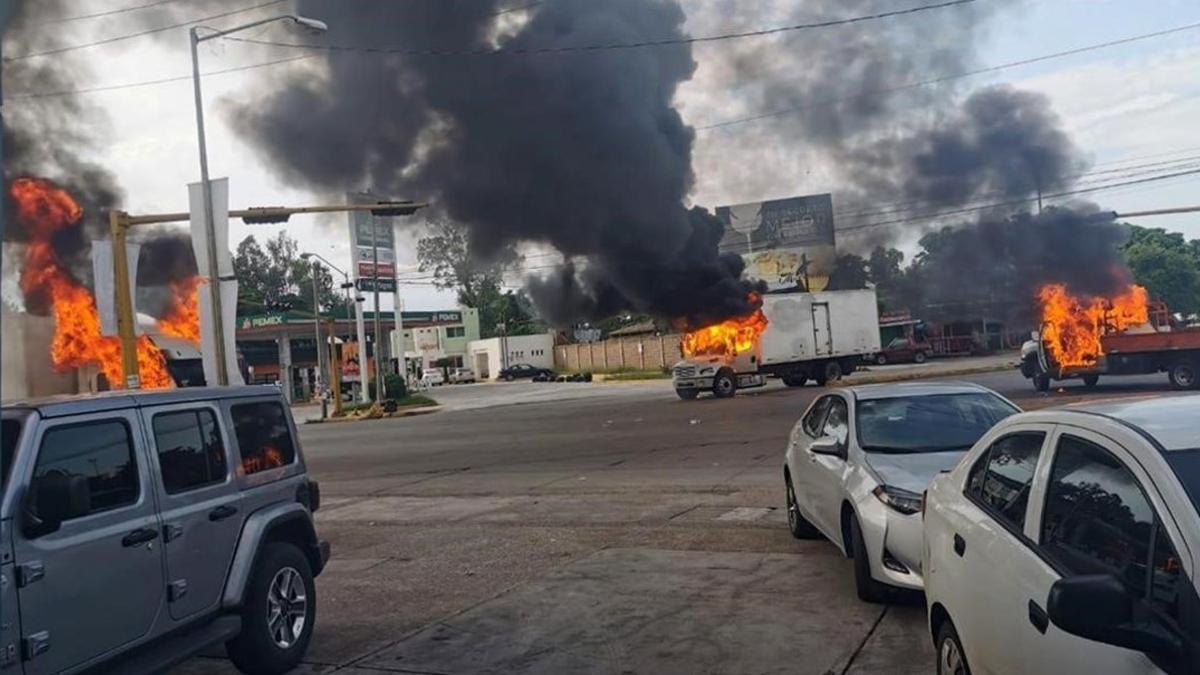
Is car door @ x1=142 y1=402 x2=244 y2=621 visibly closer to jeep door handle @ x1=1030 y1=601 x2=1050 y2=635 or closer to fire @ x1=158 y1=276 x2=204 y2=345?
jeep door handle @ x1=1030 y1=601 x2=1050 y2=635

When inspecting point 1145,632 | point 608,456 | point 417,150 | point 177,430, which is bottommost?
point 608,456

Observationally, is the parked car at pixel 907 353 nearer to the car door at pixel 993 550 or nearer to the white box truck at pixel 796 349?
the white box truck at pixel 796 349

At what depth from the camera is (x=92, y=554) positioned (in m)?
4.27

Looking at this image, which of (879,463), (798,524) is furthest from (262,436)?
(798,524)

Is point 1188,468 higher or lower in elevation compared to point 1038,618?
higher

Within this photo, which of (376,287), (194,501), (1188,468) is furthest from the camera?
(376,287)

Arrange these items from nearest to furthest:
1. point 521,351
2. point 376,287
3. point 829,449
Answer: point 829,449
point 376,287
point 521,351

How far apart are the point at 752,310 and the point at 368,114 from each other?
49.3 ft

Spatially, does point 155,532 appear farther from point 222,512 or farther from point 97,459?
point 222,512

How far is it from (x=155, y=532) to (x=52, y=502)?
67 cm

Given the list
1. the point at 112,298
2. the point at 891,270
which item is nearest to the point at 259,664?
the point at 112,298

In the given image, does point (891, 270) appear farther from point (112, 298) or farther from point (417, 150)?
point (112, 298)

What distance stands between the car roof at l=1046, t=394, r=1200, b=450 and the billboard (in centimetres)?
5143

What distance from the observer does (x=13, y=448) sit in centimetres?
411
